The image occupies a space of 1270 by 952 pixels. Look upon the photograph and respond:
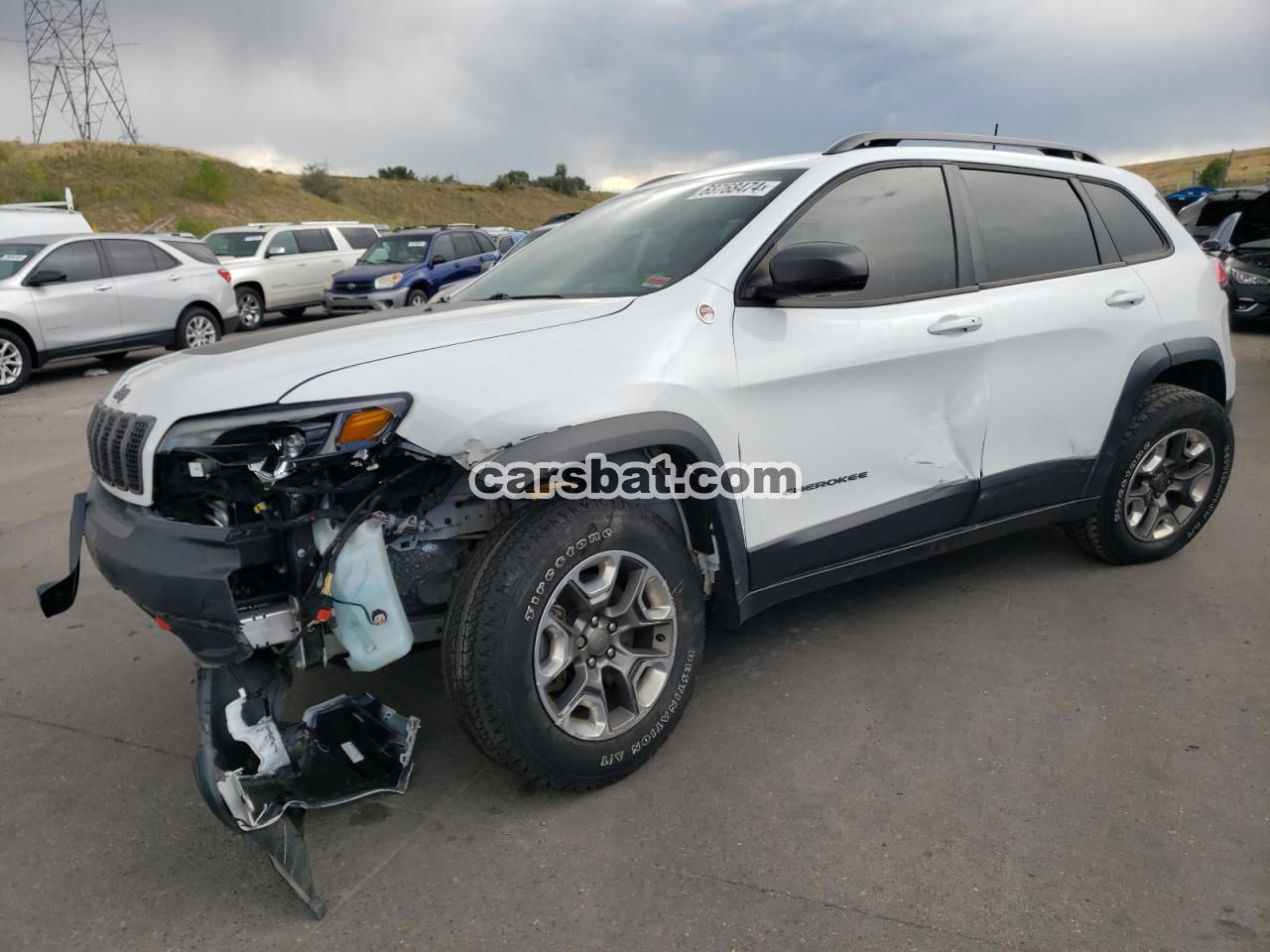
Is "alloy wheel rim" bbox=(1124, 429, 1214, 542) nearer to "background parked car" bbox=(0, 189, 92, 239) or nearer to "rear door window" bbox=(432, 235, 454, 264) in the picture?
"background parked car" bbox=(0, 189, 92, 239)

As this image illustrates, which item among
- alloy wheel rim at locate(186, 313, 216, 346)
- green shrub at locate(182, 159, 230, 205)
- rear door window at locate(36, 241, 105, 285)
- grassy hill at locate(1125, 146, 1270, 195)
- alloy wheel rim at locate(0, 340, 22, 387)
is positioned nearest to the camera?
alloy wheel rim at locate(0, 340, 22, 387)

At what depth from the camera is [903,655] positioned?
3.67 m

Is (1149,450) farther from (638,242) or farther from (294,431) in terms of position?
(294,431)

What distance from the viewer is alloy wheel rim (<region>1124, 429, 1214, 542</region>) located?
4230 millimetres

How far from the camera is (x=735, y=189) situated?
11.1ft

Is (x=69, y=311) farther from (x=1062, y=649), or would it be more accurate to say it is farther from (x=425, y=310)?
(x=1062, y=649)

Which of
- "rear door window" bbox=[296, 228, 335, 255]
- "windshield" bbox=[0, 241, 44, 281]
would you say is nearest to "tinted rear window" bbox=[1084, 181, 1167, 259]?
"windshield" bbox=[0, 241, 44, 281]

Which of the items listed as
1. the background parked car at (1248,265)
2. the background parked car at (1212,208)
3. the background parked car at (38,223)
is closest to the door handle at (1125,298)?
the background parked car at (1248,265)

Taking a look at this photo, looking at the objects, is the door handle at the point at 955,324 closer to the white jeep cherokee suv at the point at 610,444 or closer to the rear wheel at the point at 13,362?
the white jeep cherokee suv at the point at 610,444

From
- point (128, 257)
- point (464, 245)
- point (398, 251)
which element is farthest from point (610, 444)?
point (464, 245)

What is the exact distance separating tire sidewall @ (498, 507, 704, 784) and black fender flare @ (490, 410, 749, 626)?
0.46 ft

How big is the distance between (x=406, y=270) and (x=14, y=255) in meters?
5.80

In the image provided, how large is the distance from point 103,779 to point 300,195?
54101 mm

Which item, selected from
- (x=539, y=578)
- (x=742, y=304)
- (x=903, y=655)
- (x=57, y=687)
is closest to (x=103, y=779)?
(x=57, y=687)
